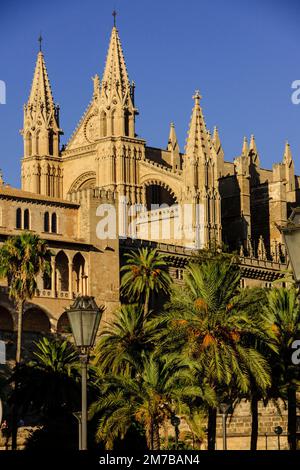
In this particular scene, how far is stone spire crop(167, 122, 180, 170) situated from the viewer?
336 ft

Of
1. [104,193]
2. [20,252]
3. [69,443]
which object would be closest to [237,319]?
[69,443]

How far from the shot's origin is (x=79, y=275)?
7112cm

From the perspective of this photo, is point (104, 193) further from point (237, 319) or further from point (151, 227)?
point (237, 319)

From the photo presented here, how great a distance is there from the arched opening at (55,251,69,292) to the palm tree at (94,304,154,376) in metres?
11.4

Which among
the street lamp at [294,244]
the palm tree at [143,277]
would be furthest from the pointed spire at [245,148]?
the street lamp at [294,244]

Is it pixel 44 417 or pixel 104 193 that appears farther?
pixel 104 193

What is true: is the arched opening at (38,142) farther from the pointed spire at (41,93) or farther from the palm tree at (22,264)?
the palm tree at (22,264)

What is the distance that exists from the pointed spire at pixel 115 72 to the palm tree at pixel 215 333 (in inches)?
1931

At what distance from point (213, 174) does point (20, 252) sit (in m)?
31.6

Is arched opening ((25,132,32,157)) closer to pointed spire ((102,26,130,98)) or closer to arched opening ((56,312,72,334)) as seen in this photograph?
pointed spire ((102,26,130,98))

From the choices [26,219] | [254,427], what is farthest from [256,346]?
[26,219]

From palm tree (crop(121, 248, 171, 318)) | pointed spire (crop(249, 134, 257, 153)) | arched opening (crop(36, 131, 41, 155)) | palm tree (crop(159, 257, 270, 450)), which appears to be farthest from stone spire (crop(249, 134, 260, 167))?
palm tree (crop(159, 257, 270, 450))
